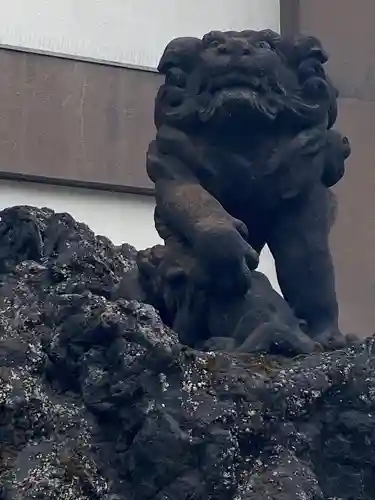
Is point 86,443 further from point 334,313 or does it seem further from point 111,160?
point 111,160

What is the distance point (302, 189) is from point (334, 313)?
220 millimetres

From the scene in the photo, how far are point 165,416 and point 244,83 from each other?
69 centimetres

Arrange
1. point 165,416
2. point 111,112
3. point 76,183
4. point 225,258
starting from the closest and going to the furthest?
point 165,416 → point 225,258 → point 76,183 → point 111,112

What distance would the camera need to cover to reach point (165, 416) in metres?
2.02

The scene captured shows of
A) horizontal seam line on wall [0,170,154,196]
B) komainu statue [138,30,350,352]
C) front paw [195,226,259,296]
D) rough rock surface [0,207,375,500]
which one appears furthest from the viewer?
horizontal seam line on wall [0,170,154,196]

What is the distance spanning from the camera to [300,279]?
2547 millimetres

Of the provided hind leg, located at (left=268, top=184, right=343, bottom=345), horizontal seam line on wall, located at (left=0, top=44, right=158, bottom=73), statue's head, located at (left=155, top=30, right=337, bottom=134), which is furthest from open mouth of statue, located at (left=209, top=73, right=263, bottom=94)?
horizontal seam line on wall, located at (left=0, top=44, right=158, bottom=73)

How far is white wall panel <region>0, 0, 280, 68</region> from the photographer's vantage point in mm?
4961

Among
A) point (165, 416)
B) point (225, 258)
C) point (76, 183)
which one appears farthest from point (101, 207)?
point (165, 416)

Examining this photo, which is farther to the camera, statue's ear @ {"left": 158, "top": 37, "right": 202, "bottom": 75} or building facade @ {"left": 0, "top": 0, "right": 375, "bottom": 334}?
building facade @ {"left": 0, "top": 0, "right": 375, "bottom": 334}

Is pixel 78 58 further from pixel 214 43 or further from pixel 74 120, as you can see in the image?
pixel 214 43

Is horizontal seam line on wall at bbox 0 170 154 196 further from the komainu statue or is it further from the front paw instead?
the front paw

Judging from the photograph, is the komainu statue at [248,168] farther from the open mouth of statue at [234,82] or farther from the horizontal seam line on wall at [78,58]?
the horizontal seam line on wall at [78,58]

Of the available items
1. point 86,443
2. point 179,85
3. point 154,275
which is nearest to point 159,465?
point 86,443
